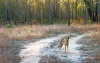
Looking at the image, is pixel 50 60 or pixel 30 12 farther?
pixel 30 12

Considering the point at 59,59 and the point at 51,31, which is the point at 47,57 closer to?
the point at 59,59

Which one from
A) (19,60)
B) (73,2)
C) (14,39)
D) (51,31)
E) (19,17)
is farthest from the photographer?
(73,2)

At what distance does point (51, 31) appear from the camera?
25.3 meters

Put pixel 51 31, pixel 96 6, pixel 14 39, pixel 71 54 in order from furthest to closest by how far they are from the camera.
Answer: pixel 96 6, pixel 51 31, pixel 14 39, pixel 71 54

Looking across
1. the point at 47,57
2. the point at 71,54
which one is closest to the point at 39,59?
the point at 47,57

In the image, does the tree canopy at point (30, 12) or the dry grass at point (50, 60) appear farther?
the tree canopy at point (30, 12)

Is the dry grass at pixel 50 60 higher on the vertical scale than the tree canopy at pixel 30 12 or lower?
higher

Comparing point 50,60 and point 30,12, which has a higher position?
point 50,60

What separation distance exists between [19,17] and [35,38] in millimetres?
30563

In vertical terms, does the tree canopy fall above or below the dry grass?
below

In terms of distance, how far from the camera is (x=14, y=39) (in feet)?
62.5

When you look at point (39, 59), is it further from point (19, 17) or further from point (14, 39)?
point (19, 17)

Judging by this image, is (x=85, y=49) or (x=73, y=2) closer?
(x=85, y=49)

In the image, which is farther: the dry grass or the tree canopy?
the tree canopy
